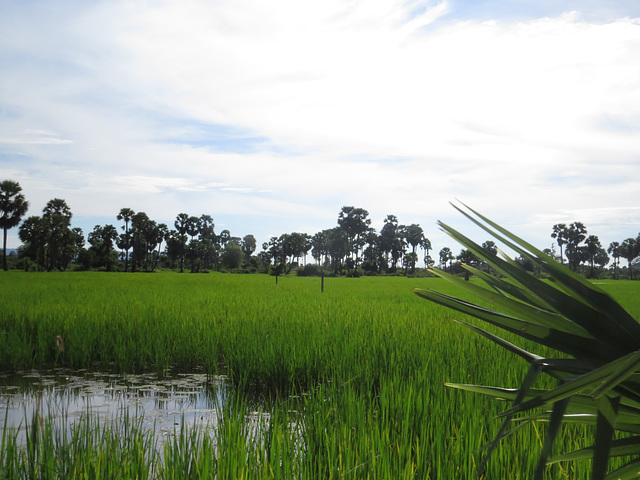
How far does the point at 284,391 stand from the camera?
15.7 ft

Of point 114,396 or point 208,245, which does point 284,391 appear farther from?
A: point 208,245

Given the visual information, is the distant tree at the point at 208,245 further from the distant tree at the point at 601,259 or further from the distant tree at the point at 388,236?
the distant tree at the point at 601,259

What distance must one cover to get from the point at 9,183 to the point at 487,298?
52.9 m

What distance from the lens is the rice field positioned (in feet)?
7.74

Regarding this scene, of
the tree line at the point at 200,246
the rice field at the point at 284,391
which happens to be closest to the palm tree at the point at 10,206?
the tree line at the point at 200,246

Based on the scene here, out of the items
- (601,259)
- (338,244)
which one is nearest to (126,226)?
(338,244)

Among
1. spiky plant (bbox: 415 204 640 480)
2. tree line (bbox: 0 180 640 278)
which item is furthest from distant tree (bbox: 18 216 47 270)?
spiky plant (bbox: 415 204 640 480)

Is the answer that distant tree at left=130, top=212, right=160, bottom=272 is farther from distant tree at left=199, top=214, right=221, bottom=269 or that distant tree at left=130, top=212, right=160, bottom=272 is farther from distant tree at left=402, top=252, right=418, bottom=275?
distant tree at left=402, top=252, right=418, bottom=275

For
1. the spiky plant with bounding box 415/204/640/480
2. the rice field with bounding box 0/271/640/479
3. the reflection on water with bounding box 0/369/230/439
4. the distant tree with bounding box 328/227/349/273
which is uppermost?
the distant tree with bounding box 328/227/349/273

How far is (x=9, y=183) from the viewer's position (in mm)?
43656

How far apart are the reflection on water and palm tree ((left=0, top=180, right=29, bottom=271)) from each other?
46.4 meters

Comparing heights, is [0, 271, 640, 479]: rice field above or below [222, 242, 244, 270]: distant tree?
below

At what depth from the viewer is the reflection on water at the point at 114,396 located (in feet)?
12.5

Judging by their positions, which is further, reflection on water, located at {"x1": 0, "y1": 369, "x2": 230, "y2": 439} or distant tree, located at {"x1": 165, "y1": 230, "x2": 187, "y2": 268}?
distant tree, located at {"x1": 165, "y1": 230, "x2": 187, "y2": 268}
